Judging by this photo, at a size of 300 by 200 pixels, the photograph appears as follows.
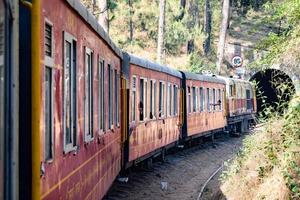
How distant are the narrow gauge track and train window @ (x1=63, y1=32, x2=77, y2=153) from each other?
264 inches

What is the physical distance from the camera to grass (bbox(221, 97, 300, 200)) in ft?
35.1

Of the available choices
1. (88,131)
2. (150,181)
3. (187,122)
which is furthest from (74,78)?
(187,122)

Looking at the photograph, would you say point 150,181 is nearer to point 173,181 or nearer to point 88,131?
point 173,181

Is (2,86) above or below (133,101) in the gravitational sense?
below

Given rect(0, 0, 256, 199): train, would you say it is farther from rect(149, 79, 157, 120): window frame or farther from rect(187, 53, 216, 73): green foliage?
rect(187, 53, 216, 73): green foliage

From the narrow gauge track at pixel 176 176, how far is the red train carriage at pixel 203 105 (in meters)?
0.93

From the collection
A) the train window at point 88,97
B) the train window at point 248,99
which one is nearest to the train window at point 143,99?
the train window at point 88,97

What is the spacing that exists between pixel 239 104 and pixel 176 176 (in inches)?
741

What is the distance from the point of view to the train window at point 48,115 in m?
5.11

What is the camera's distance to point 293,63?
14.7 m

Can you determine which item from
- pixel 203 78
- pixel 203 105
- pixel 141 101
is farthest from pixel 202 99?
pixel 141 101

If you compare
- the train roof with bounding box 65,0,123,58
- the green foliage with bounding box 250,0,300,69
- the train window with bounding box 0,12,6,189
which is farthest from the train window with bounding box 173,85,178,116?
the train window with bounding box 0,12,6,189

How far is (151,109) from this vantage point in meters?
17.4

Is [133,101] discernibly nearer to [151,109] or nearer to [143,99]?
[143,99]
